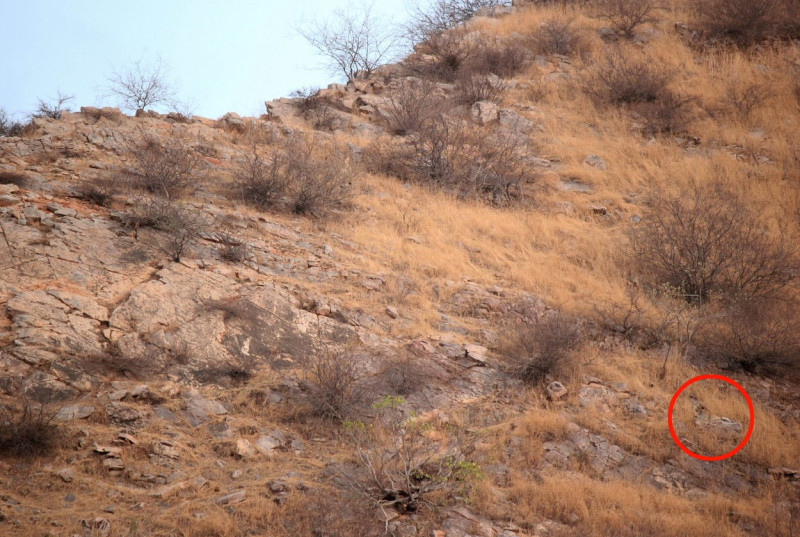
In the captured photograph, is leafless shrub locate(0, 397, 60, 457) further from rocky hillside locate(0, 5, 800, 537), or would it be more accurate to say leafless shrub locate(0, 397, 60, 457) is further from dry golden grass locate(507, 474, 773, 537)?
dry golden grass locate(507, 474, 773, 537)

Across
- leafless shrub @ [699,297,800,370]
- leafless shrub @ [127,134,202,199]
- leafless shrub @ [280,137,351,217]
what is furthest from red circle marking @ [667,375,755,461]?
leafless shrub @ [127,134,202,199]

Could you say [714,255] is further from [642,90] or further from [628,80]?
[628,80]

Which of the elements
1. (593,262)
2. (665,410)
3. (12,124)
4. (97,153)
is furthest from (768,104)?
(12,124)

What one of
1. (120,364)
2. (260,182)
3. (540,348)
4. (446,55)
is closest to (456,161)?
(260,182)

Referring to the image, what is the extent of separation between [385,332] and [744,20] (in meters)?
15.6

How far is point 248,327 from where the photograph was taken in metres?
6.61

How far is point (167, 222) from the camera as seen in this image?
7.65 metres

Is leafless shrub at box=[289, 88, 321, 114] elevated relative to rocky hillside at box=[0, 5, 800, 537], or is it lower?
elevated

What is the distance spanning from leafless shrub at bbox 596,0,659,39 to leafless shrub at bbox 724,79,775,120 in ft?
13.9

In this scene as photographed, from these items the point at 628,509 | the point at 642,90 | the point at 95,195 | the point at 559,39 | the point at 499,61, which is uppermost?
the point at 559,39

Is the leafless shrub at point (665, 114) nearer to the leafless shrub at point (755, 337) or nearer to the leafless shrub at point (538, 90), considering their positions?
the leafless shrub at point (538, 90)

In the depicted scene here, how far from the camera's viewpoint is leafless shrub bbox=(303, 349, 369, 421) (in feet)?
19.0

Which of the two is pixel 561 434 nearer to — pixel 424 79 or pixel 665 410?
pixel 665 410

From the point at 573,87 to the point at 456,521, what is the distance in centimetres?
1407
